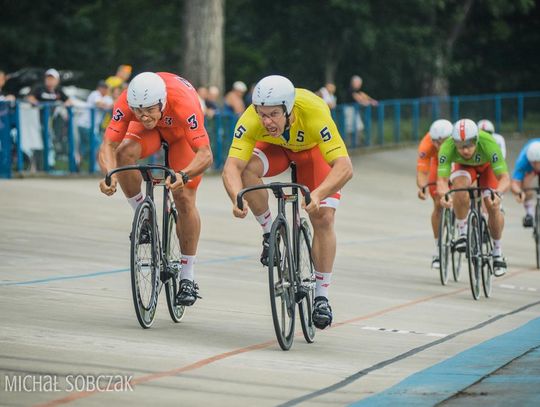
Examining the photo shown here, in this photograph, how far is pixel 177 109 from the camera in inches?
348

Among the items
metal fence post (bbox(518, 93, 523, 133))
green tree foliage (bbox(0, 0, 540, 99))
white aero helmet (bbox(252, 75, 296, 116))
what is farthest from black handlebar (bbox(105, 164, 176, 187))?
green tree foliage (bbox(0, 0, 540, 99))

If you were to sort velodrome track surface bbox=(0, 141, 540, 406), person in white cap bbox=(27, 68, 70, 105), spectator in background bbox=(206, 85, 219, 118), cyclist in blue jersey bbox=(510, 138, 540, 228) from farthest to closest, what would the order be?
1. spectator in background bbox=(206, 85, 219, 118)
2. person in white cap bbox=(27, 68, 70, 105)
3. cyclist in blue jersey bbox=(510, 138, 540, 228)
4. velodrome track surface bbox=(0, 141, 540, 406)

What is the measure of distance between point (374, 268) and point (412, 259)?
1640 millimetres

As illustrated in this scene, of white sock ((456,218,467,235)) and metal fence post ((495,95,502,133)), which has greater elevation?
metal fence post ((495,95,502,133))

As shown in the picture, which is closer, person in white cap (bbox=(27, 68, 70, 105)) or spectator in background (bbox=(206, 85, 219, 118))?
person in white cap (bbox=(27, 68, 70, 105))

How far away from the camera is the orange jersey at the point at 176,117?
884 centimetres

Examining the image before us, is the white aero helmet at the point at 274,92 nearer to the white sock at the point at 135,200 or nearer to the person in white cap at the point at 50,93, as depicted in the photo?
the white sock at the point at 135,200

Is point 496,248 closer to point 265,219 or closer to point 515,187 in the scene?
point 515,187

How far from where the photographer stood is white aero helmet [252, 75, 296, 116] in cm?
809

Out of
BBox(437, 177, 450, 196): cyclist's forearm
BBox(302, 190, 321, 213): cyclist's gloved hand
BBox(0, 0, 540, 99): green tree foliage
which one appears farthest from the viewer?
BBox(0, 0, 540, 99): green tree foliage

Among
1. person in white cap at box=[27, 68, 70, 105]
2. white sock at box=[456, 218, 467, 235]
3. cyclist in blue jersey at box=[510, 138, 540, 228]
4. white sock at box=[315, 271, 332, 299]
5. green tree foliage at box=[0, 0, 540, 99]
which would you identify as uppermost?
green tree foliage at box=[0, 0, 540, 99]

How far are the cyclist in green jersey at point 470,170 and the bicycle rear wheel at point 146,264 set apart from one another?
4471 millimetres

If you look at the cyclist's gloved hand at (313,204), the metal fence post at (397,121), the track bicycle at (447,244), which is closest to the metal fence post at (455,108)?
the metal fence post at (397,121)

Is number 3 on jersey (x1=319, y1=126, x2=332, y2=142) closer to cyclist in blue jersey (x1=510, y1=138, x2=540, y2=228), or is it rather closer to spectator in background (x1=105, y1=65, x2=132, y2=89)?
cyclist in blue jersey (x1=510, y1=138, x2=540, y2=228)
